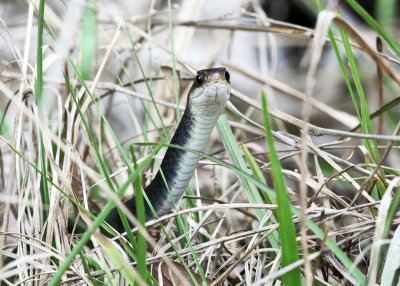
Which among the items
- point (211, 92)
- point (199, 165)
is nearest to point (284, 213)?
point (211, 92)

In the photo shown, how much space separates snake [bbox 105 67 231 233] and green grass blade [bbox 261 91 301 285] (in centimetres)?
57

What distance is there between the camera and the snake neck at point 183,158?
1.46 m

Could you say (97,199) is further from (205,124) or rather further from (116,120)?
(116,120)

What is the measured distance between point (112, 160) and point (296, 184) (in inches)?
33.7

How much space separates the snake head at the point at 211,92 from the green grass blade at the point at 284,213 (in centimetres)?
59

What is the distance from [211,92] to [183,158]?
0.20 metres

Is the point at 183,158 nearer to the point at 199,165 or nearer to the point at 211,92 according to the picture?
the point at 211,92

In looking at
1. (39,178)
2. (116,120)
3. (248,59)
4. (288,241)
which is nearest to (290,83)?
(248,59)

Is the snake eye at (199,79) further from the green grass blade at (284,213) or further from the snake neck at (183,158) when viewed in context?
the green grass blade at (284,213)

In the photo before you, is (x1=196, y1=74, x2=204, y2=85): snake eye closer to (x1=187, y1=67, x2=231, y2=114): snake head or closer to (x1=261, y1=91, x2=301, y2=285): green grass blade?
(x1=187, y1=67, x2=231, y2=114): snake head

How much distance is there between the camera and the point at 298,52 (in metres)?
3.99

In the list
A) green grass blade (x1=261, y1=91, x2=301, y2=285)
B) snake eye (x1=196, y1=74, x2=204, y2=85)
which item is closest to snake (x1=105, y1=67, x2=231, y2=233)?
snake eye (x1=196, y1=74, x2=204, y2=85)

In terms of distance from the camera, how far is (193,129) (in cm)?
148

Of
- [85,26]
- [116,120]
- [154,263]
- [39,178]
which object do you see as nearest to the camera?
[154,263]
